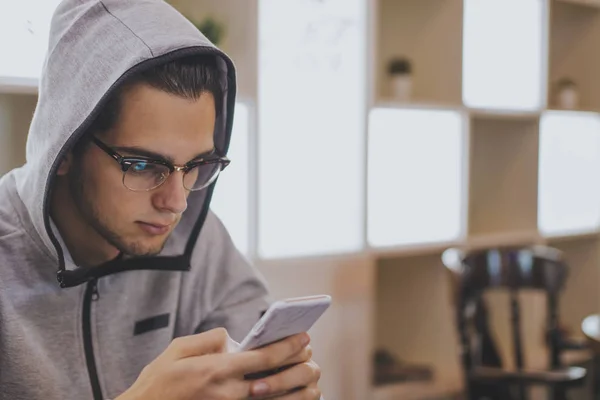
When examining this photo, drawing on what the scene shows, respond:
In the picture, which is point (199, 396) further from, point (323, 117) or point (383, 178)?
point (383, 178)

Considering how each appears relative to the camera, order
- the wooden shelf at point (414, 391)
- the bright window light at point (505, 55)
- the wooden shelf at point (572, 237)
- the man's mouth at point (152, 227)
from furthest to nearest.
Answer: the wooden shelf at point (572, 237) < the bright window light at point (505, 55) < the wooden shelf at point (414, 391) < the man's mouth at point (152, 227)

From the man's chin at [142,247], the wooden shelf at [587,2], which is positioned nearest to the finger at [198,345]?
the man's chin at [142,247]

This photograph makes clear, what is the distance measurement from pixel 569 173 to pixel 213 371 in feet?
9.54

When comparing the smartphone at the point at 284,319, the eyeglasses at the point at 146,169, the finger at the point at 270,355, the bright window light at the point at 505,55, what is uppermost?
the bright window light at the point at 505,55

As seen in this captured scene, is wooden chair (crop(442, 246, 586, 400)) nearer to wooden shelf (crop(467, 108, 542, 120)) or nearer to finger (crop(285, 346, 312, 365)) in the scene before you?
wooden shelf (crop(467, 108, 542, 120))

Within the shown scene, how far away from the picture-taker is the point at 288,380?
3.37 ft

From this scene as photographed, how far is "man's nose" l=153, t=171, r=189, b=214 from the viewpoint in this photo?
1.13 metres

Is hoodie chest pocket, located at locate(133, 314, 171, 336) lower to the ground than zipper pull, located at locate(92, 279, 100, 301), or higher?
lower

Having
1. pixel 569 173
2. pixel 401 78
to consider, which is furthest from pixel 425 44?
pixel 569 173

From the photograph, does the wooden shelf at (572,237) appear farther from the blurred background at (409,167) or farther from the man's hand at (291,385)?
the man's hand at (291,385)

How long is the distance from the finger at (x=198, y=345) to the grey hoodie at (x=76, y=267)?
262mm

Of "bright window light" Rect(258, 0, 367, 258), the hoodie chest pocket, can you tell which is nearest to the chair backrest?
"bright window light" Rect(258, 0, 367, 258)

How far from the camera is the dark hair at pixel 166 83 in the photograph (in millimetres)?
1095

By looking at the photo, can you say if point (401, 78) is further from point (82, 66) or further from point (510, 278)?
point (82, 66)
